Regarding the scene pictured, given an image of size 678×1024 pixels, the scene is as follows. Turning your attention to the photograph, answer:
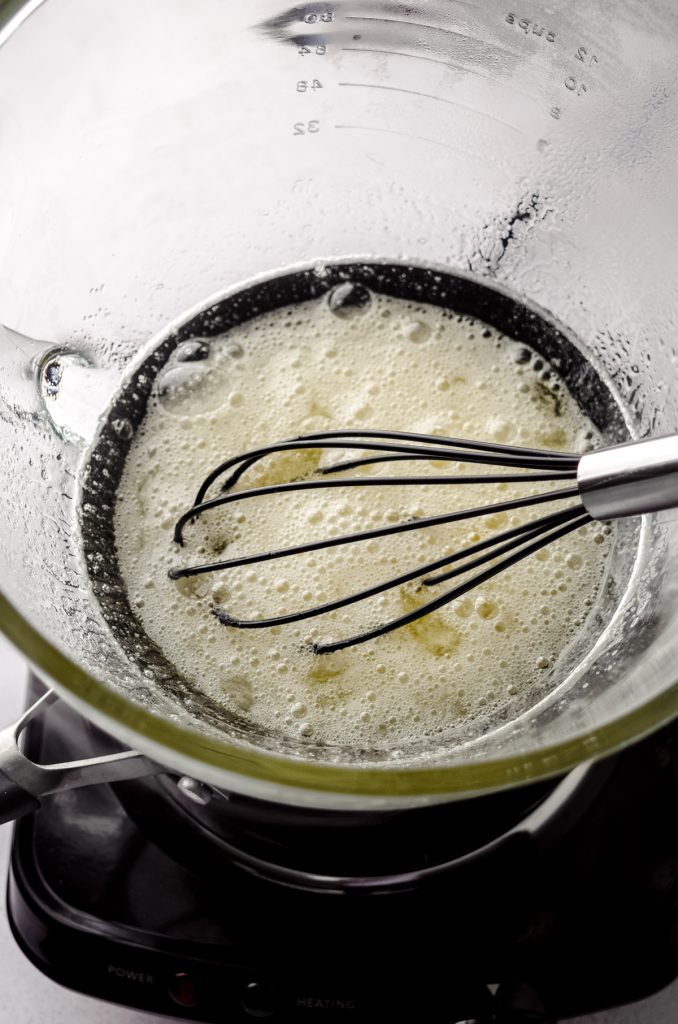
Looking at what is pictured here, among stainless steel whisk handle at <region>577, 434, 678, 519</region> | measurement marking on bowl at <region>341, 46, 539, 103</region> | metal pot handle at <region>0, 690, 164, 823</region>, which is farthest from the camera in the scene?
measurement marking on bowl at <region>341, 46, 539, 103</region>

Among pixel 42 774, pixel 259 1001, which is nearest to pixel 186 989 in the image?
pixel 259 1001

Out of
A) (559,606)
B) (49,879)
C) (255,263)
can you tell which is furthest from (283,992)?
(255,263)

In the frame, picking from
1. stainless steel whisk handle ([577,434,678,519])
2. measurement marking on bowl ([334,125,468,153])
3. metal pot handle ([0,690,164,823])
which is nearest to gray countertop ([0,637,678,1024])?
metal pot handle ([0,690,164,823])

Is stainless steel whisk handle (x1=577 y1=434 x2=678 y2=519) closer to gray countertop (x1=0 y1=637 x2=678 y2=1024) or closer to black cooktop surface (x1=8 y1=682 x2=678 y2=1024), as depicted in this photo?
black cooktop surface (x1=8 y1=682 x2=678 y2=1024)

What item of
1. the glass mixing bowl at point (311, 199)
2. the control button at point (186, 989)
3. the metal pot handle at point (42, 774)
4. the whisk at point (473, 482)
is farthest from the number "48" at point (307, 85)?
the control button at point (186, 989)

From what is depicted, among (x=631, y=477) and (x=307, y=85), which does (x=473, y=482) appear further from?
(x=307, y=85)
